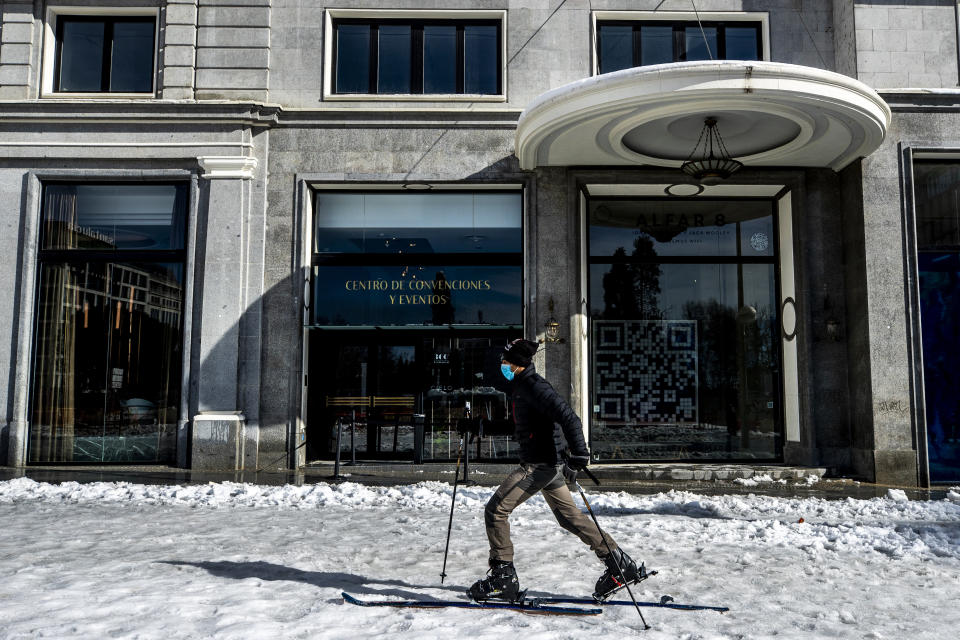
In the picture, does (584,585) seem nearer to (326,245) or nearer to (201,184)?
(326,245)

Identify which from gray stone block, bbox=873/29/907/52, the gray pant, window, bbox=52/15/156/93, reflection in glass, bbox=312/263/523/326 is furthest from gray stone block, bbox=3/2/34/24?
gray stone block, bbox=873/29/907/52

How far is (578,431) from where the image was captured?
5.75 meters

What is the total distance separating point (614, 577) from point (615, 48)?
Result: 37.3ft

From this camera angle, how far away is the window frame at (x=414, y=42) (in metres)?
14.5

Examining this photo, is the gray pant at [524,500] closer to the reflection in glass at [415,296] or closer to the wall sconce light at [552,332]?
the wall sconce light at [552,332]

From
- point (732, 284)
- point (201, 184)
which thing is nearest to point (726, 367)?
point (732, 284)

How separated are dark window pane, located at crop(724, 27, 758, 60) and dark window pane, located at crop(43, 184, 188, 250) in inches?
411

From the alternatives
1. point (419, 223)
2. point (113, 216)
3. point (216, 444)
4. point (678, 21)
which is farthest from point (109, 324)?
point (678, 21)

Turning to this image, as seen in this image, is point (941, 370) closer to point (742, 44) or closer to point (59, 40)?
point (742, 44)

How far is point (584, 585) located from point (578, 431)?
147 cm

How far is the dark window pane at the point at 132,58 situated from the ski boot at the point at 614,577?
12704 millimetres

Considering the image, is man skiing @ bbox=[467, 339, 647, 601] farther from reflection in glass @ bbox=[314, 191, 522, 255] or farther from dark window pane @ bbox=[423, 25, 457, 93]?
dark window pane @ bbox=[423, 25, 457, 93]

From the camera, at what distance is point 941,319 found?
13.4m

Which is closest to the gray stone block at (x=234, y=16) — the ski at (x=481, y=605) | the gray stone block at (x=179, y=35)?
the gray stone block at (x=179, y=35)
